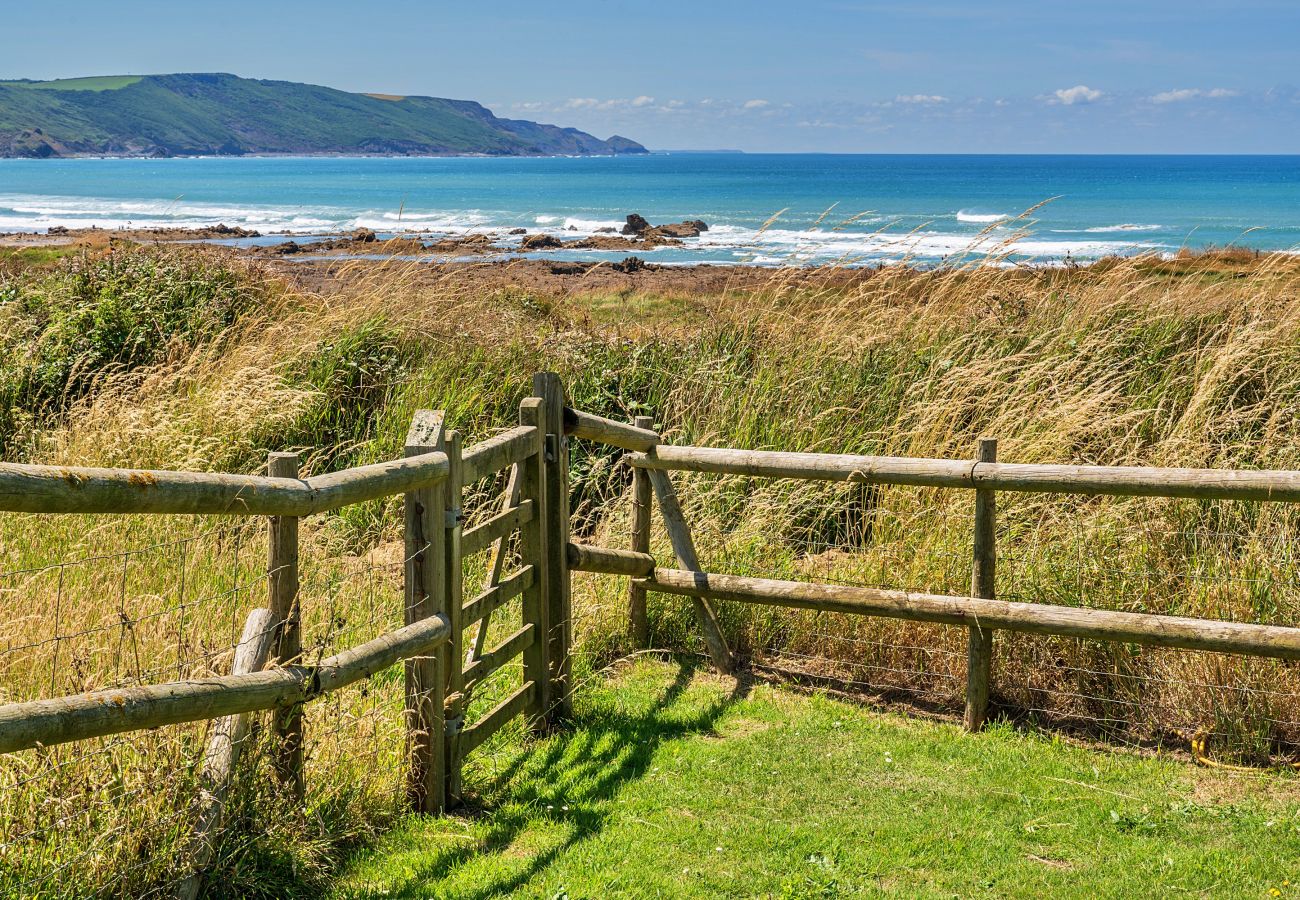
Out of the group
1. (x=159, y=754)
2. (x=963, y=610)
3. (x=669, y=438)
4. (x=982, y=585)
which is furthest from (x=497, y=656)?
(x=669, y=438)

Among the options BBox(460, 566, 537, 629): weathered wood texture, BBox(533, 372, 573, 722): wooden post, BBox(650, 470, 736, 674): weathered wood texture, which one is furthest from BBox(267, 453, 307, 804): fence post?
BBox(650, 470, 736, 674): weathered wood texture

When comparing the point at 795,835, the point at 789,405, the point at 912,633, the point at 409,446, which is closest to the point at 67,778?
the point at 409,446

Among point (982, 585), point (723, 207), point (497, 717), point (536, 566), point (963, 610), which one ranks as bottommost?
point (497, 717)

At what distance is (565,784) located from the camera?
5.19m

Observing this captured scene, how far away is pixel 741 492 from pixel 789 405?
3.99 feet

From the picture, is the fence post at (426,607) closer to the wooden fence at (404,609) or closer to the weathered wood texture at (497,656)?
the wooden fence at (404,609)

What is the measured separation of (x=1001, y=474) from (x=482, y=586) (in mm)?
3331

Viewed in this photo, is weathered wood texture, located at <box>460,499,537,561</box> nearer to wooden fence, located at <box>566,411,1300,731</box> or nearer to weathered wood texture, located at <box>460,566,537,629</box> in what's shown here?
weathered wood texture, located at <box>460,566,537,629</box>

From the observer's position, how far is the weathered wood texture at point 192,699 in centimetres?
294

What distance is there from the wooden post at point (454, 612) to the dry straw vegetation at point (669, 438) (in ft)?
0.90

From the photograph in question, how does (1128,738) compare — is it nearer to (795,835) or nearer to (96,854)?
(795,835)

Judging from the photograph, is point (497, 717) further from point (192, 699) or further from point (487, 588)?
point (192, 699)

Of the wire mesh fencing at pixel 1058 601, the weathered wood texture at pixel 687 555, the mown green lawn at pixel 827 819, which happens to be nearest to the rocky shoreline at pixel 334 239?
the wire mesh fencing at pixel 1058 601

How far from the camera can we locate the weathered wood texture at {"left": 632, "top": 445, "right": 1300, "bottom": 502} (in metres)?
5.23
